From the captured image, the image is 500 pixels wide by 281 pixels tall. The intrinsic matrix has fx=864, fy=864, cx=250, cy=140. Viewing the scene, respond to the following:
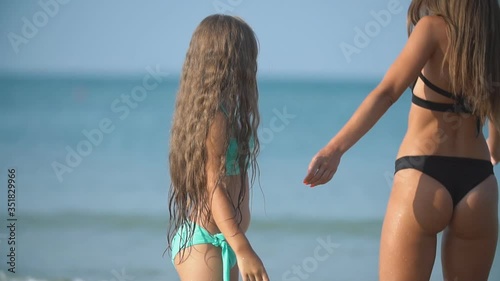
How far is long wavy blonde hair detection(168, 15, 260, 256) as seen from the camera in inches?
102

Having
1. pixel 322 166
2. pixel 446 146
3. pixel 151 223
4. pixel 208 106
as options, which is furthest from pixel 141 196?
pixel 322 166

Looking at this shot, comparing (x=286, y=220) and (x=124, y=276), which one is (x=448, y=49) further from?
(x=286, y=220)

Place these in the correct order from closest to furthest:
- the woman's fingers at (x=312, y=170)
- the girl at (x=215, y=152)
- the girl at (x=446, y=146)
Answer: the woman's fingers at (x=312, y=170) → the girl at (x=446, y=146) → the girl at (x=215, y=152)

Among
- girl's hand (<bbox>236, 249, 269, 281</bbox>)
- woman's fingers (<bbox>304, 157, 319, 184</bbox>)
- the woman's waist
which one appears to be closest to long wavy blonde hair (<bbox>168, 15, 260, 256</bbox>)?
girl's hand (<bbox>236, 249, 269, 281</bbox>)

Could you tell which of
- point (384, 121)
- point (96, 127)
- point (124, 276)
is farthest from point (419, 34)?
point (96, 127)

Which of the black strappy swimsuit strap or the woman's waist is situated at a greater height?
the black strappy swimsuit strap

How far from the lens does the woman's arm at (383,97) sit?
223 centimetres

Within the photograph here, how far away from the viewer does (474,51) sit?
7.82 feet

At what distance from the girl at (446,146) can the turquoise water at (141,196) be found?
3.29 metres

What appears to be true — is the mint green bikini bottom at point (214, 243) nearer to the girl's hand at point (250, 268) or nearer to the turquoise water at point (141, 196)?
the girl's hand at point (250, 268)

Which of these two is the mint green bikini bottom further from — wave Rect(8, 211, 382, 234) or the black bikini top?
wave Rect(8, 211, 382, 234)

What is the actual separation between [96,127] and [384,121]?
198 inches

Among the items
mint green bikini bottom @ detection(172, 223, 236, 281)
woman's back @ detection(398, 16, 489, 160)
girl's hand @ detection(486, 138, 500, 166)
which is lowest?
mint green bikini bottom @ detection(172, 223, 236, 281)

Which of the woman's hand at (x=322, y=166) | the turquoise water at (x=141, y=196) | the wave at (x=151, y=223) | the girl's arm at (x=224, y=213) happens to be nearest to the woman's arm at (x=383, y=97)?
the woman's hand at (x=322, y=166)
